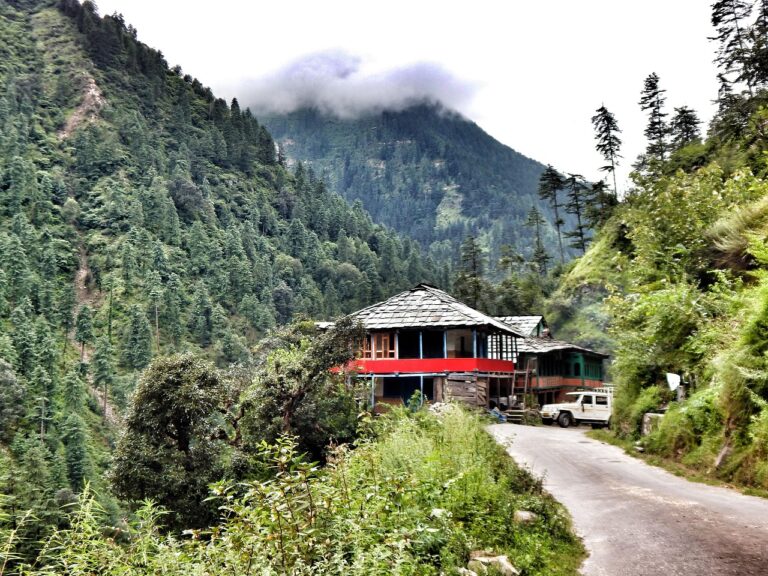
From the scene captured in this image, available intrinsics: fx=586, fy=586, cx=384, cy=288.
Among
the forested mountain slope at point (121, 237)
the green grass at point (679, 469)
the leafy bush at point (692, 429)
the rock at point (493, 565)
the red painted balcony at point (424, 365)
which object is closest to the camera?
the rock at point (493, 565)

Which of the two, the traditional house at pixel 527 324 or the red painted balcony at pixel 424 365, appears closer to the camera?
the red painted balcony at pixel 424 365

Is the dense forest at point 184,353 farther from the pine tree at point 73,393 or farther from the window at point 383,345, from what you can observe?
the window at point 383,345

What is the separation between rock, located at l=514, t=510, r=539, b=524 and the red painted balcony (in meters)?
23.8

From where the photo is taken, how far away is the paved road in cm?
645

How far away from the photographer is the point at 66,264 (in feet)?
298

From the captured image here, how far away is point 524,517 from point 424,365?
2436 cm

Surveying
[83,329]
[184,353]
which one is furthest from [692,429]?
[83,329]

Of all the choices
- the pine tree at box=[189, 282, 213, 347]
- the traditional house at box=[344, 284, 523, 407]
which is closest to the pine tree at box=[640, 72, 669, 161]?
the traditional house at box=[344, 284, 523, 407]

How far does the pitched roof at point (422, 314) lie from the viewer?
30.9 meters

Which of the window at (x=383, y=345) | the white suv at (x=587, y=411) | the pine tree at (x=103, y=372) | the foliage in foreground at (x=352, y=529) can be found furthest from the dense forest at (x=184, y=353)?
the white suv at (x=587, y=411)

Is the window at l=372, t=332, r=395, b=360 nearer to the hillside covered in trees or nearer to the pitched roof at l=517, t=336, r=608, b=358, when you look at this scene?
the pitched roof at l=517, t=336, r=608, b=358

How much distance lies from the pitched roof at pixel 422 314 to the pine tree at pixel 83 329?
188 ft

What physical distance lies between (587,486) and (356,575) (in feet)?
28.2

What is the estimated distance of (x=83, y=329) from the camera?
253ft
